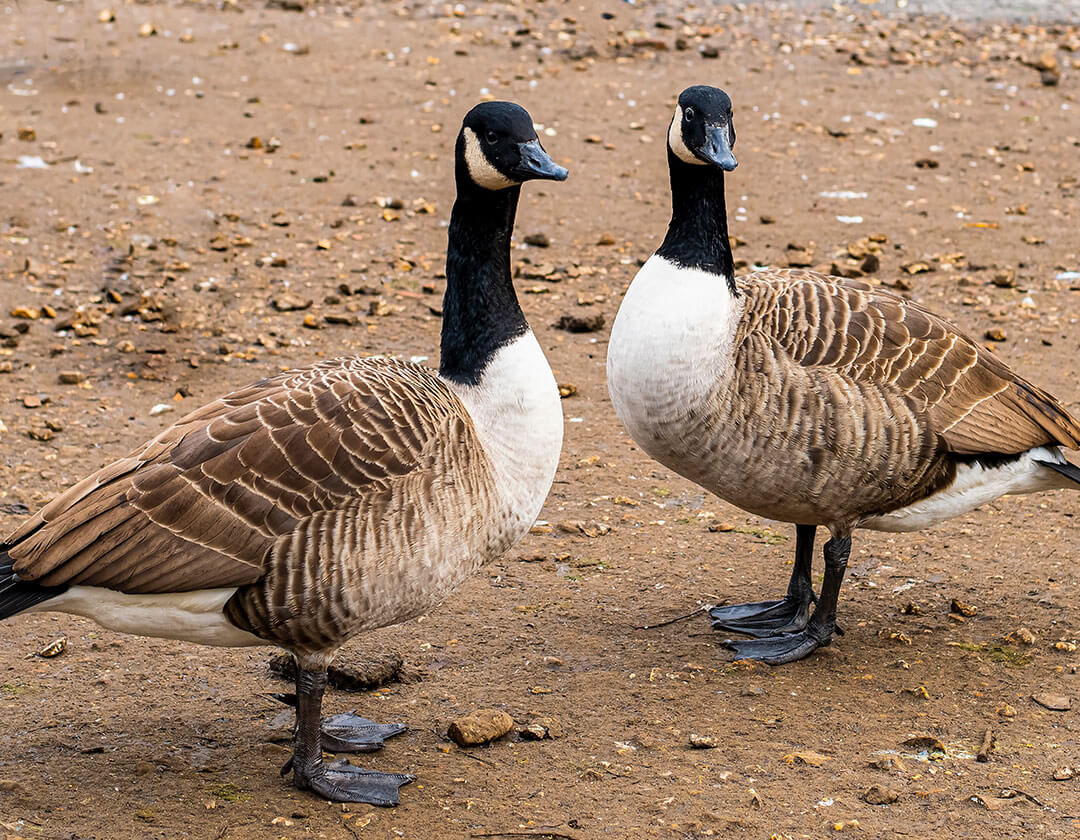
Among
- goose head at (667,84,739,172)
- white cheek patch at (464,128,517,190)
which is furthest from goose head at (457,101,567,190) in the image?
goose head at (667,84,739,172)

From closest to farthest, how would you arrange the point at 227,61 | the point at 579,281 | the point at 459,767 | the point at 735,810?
the point at 735,810 → the point at 459,767 → the point at 579,281 → the point at 227,61

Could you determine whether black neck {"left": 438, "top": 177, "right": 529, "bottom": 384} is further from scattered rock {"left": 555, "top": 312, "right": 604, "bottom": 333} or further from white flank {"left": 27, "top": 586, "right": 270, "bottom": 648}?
scattered rock {"left": 555, "top": 312, "right": 604, "bottom": 333}

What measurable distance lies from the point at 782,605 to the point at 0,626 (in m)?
3.47

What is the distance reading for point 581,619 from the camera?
18.5 ft

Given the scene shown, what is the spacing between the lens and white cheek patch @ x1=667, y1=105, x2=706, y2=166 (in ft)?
16.9

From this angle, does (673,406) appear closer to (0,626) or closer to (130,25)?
(0,626)

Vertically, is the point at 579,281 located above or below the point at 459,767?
above

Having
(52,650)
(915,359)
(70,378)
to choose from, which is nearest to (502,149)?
(915,359)

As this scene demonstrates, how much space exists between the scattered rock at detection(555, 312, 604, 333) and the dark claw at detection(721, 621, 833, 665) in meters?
3.44

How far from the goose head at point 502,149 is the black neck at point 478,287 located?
10cm

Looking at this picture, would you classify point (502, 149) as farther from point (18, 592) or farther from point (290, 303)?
point (290, 303)

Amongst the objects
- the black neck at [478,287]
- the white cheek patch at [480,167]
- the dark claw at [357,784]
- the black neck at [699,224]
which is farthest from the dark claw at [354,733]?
the black neck at [699,224]

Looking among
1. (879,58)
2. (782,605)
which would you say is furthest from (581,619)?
(879,58)

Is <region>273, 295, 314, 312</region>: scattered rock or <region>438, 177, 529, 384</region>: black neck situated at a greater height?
<region>438, 177, 529, 384</region>: black neck
